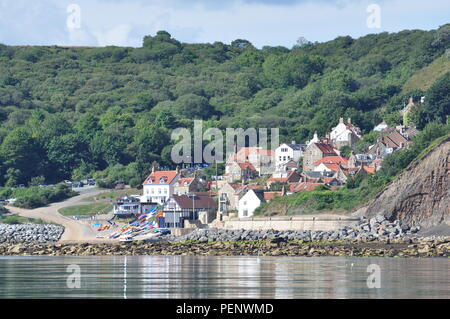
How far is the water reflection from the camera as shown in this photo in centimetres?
3419

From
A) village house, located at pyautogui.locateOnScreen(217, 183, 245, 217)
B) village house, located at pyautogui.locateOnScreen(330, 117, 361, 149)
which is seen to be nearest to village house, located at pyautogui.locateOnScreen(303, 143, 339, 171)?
village house, located at pyautogui.locateOnScreen(330, 117, 361, 149)

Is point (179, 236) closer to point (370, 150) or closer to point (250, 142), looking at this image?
point (370, 150)

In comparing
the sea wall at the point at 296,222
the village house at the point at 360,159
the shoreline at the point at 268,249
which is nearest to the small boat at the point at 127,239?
the shoreline at the point at 268,249

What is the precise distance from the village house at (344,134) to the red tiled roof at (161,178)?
62.4 ft

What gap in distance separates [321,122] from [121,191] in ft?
90.0

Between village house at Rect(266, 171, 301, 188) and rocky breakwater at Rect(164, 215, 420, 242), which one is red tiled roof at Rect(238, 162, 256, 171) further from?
rocky breakwater at Rect(164, 215, 420, 242)

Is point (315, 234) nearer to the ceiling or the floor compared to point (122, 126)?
nearer to the floor

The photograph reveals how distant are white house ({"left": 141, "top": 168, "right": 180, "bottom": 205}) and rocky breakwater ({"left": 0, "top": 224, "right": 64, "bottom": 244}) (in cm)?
1205

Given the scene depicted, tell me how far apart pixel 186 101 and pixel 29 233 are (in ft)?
224

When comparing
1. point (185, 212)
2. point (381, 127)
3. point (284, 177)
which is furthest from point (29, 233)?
point (381, 127)

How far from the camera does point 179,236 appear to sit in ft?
255

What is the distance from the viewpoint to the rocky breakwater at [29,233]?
3273 inches

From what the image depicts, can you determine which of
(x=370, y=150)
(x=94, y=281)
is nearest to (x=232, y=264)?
(x=94, y=281)

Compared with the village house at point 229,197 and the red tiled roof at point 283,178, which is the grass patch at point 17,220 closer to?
the village house at point 229,197
